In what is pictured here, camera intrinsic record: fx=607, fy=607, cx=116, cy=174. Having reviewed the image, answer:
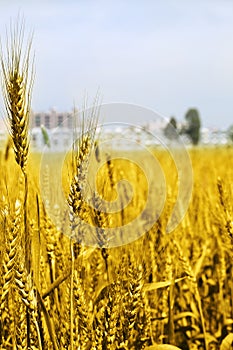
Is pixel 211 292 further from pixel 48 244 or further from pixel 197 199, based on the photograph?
pixel 48 244

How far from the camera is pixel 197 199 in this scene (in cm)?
293

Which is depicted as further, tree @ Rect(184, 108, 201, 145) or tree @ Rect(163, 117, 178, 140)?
tree @ Rect(184, 108, 201, 145)

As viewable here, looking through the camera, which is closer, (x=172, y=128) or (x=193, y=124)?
(x=172, y=128)

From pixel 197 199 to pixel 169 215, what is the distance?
955 millimetres

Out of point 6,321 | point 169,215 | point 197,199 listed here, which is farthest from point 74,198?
point 197,199

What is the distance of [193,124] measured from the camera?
4022 centimetres

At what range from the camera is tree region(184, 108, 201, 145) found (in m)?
37.7

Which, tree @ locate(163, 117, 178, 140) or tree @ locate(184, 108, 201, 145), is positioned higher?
tree @ locate(184, 108, 201, 145)

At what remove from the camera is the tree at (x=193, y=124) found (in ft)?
124

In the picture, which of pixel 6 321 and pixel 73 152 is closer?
pixel 73 152

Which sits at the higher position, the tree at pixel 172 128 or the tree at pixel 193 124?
the tree at pixel 193 124

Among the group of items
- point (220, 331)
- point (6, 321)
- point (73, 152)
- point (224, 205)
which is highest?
point (73, 152)

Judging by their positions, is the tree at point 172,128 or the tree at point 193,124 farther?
the tree at point 193,124

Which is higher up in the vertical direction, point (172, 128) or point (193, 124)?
point (193, 124)
